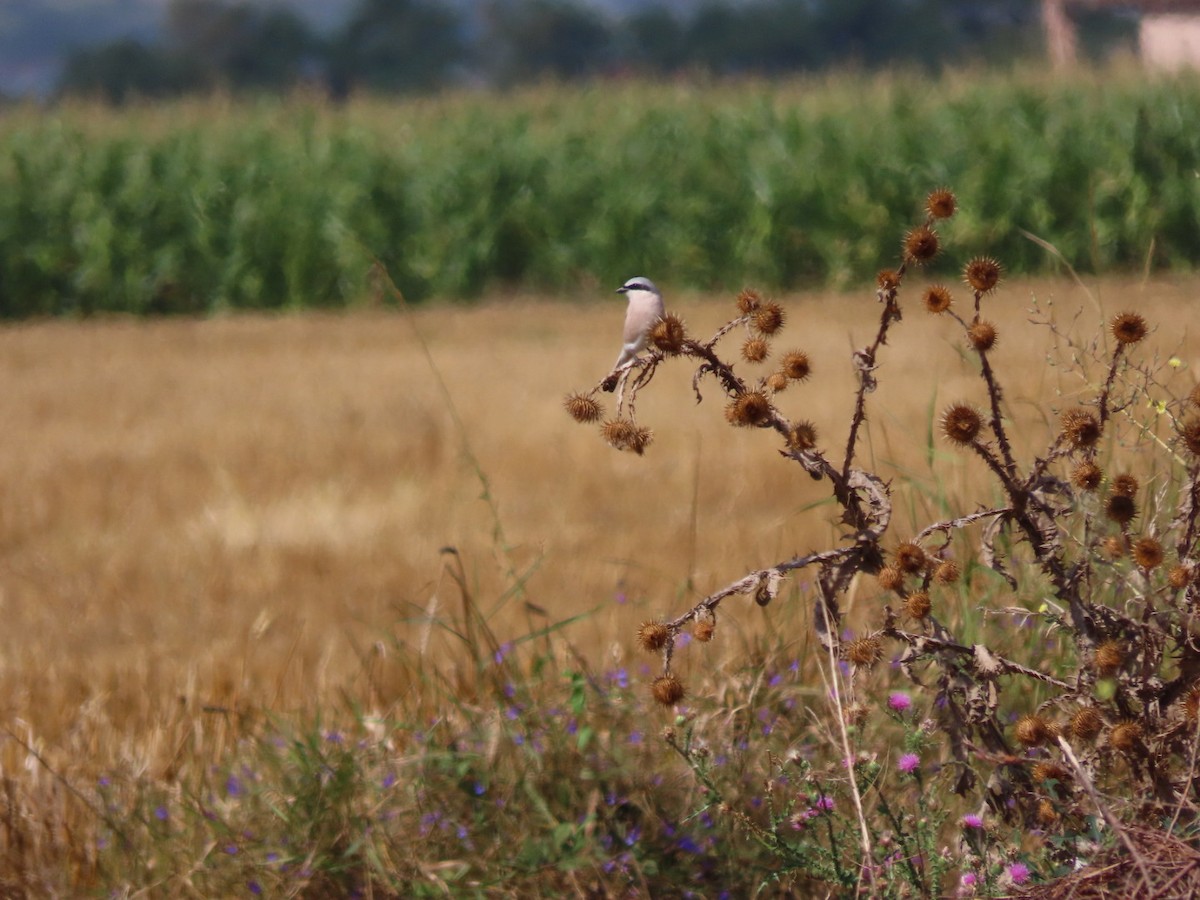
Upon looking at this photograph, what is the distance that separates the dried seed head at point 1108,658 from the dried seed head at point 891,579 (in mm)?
217

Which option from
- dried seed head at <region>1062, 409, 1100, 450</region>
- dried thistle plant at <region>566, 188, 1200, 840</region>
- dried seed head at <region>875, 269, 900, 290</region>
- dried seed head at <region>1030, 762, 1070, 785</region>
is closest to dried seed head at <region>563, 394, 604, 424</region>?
dried thistle plant at <region>566, 188, 1200, 840</region>

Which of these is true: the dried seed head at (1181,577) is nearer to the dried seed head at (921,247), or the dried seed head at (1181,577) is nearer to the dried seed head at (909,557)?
the dried seed head at (909,557)

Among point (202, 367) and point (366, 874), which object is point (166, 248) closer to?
point (202, 367)

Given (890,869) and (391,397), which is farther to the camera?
(391,397)

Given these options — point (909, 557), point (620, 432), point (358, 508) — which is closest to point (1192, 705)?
point (909, 557)

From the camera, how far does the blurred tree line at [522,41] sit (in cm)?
5988

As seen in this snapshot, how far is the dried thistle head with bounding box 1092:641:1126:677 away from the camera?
162cm

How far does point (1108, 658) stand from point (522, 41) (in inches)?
2994

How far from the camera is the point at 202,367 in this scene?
420 inches

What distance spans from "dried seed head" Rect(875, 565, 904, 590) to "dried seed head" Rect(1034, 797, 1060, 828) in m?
0.31

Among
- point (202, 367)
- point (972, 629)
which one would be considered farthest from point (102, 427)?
point (972, 629)

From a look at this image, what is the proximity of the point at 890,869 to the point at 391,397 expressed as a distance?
→ 6.84 metres

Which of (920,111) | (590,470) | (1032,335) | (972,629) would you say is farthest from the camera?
(920,111)

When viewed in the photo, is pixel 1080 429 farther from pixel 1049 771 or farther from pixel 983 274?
pixel 1049 771
